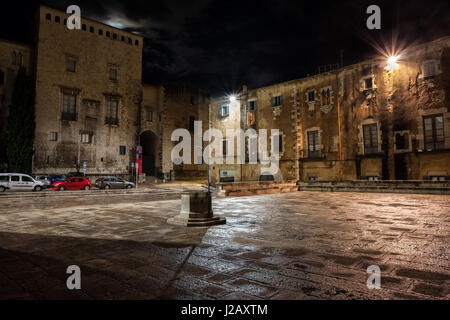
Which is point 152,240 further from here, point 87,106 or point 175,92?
point 175,92

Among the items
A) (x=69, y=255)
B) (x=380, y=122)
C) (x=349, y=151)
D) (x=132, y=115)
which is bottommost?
(x=69, y=255)

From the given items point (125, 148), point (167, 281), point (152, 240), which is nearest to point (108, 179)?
point (125, 148)

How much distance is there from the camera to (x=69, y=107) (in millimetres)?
29375

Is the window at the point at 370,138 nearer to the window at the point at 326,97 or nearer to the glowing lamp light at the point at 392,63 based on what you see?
the window at the point at 326,97

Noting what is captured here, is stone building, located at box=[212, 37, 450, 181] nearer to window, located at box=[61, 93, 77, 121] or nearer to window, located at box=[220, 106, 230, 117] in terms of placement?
window, located at box=[220, 106, 230, 117]

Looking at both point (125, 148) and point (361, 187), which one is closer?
point (361, 187)

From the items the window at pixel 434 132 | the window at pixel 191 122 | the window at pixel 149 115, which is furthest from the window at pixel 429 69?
the window at pixel 149 115

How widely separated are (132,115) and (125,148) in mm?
4325

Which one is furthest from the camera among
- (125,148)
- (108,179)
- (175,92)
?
(175,92)

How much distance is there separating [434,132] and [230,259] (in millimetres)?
19377

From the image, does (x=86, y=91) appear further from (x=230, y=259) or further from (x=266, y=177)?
(x=230, y=259)

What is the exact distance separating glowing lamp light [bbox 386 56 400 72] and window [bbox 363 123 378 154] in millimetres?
3979

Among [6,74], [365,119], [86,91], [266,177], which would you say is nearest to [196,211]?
[365,119]

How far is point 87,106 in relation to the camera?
30.4 meters
